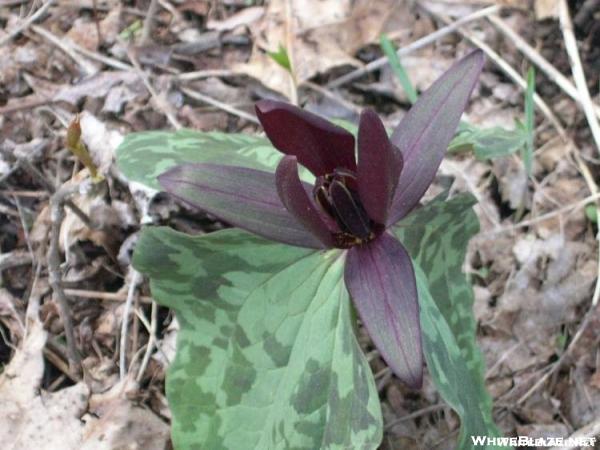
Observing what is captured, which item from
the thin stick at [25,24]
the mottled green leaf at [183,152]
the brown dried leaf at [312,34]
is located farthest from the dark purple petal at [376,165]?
the thin stick at [25,24]

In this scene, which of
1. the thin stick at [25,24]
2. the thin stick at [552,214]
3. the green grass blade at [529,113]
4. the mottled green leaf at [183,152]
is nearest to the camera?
the mottled green leaf at [183,152]

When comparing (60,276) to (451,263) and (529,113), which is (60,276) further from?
(529,113)

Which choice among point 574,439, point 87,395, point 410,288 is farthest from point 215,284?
point 574,439

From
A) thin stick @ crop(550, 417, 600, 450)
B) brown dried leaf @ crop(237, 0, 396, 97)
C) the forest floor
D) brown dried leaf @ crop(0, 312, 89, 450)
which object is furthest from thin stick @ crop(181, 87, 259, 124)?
thin stick @ crop(550, 417, 600, 450)

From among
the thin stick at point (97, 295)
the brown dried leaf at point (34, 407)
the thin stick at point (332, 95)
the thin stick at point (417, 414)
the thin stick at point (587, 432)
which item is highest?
the thin stick at point (332, 95)

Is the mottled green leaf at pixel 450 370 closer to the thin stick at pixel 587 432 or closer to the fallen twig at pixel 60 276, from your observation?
the thin stick at pixel 587 432

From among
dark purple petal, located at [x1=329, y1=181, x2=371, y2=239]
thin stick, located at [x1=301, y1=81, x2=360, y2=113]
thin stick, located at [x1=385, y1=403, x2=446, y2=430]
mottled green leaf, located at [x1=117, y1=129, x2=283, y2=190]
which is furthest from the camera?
thin stick, located at [x1=301, y1=81, x2=360, y2=113]

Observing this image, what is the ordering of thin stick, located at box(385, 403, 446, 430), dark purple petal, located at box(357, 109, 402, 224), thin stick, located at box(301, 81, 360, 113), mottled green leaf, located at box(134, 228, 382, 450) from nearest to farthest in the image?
dark purple petal, located at box(357, 109, 402, 224) < mottled green leaf, located at box(134, 228, 382, 450) < thin stick, located at box(385, 403, 446, 430) < thin stick, located at box(301, 81, 360, 113)

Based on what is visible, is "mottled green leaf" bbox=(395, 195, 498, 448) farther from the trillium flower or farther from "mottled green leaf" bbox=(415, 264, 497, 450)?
the trillium flower
